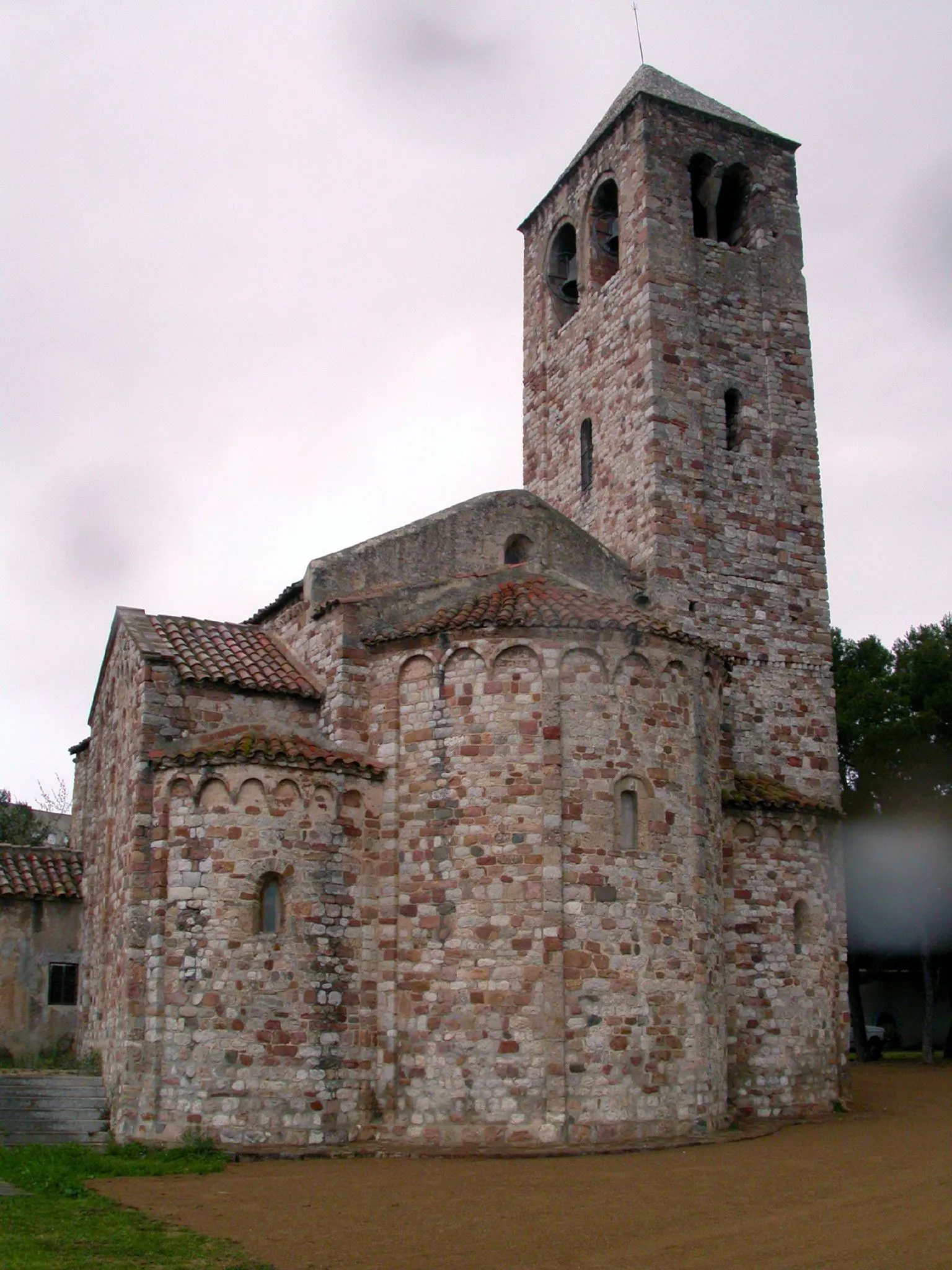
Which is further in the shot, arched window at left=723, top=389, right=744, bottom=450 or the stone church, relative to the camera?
arched window at left=723, top=389, right=744, bottom=450

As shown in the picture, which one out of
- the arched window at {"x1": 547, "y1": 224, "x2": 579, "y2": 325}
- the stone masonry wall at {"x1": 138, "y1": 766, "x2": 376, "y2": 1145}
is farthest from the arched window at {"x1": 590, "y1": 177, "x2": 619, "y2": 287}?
the stone masonry wall at {"x1": 138, "y1": 766, "x2": 376, "y2": 1145}

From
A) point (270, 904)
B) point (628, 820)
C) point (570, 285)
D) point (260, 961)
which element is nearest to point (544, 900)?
point (628, 820)

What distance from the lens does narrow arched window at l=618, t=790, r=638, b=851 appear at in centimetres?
1734

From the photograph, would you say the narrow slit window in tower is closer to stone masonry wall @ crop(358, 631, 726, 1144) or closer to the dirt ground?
stone masonry wall @ crop(358, 631, 726, 1144)


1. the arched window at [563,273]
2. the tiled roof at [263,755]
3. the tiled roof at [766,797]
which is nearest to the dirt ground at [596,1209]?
the tiled roof at [263,755]

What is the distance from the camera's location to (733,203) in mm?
26250

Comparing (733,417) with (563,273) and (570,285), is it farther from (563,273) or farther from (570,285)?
(563,273)

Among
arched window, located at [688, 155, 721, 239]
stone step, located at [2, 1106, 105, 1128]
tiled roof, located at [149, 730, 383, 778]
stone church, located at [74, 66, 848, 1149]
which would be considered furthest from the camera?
arched window, located at [688, 155, 721, 239]

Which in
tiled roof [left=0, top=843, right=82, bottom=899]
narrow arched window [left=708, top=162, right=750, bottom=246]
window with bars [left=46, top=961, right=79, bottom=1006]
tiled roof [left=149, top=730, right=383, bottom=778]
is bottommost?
window with bars [left=46, top=961, right=79, bottom=1006]

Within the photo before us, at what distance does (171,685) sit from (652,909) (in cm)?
728

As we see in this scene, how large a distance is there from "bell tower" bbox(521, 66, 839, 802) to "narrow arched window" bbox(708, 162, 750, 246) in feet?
0.11

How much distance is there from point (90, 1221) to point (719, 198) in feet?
71.1

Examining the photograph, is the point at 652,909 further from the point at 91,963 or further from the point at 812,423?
the point at 812,423

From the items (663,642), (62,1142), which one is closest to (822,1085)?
(663,642)
